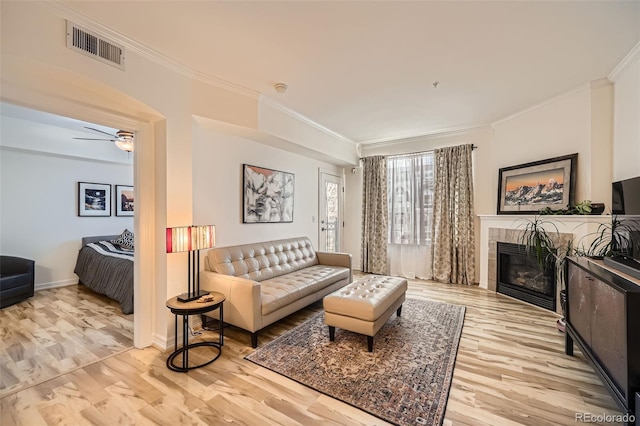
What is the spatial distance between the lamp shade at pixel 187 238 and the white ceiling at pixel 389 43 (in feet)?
5.41

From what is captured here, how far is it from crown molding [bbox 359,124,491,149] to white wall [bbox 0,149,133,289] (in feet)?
18.4

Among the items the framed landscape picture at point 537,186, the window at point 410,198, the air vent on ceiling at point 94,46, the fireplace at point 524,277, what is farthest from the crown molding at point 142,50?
the fireplace at point 524,277

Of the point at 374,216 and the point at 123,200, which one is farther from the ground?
the point at 123,200

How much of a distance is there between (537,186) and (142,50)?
202 inches

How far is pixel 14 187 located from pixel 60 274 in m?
1.62

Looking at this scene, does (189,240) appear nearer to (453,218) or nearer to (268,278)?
(268,278)

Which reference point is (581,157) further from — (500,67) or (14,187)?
(14,187)

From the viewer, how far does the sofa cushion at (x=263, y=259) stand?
3085mm

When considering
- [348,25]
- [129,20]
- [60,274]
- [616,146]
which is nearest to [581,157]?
[616,146]

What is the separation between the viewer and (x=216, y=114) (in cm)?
296

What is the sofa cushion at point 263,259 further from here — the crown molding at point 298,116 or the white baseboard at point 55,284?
the white baseboard at point 55,284

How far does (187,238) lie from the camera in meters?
2.33

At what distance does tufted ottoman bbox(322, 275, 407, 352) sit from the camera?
2447mm

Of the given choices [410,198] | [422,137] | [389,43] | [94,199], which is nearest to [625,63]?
[389,43]
